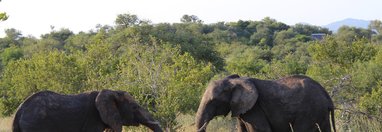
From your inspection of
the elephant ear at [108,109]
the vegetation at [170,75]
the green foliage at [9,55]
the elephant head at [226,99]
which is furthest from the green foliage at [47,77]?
the green foliage at [9,55]

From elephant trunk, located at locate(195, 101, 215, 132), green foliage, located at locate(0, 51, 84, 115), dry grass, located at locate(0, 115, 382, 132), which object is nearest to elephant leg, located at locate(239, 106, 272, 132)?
elephant trunk, located at locate(195, 101, 215, 132)

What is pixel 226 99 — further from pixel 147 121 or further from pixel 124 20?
pixel 124 20

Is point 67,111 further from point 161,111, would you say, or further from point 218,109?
point 161,111

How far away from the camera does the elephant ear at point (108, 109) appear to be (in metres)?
9.22

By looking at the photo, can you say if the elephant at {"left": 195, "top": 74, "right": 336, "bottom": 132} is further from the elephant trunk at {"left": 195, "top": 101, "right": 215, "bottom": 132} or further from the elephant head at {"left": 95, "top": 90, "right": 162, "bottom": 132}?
the elephant head at {"left": 95, "top": 90, "right": 162, "bottom": 132}

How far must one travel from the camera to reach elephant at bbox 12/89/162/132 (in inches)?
352

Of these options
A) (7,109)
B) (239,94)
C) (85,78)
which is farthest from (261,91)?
(7,109)

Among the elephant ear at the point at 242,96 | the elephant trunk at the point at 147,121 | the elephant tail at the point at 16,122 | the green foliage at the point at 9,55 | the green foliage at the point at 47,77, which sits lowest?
the green foliage at the point at 9,55

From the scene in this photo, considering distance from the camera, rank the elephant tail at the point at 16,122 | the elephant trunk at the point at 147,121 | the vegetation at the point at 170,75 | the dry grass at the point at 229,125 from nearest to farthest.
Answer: the elephant tail at the point at 16,122 < the elephant trunk at the point at 147,121 < the dry grass at the point at 229,125 < the vegetation at the point at 170,75

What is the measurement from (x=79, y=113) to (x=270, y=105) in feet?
8.99

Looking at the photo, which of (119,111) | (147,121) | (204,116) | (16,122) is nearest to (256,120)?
(204,116)

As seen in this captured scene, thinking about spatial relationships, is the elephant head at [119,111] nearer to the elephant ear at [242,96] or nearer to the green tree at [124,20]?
the elephant ear at [242,96]

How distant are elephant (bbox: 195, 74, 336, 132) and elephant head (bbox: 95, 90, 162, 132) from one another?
0.93 metres

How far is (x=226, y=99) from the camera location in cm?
918
